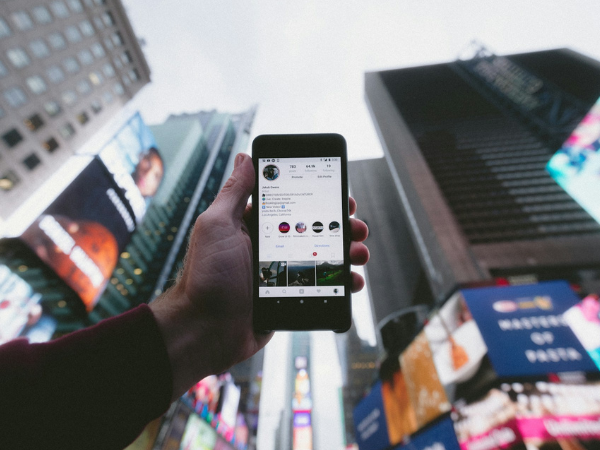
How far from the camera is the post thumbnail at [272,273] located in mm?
2463

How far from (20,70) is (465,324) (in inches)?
1673

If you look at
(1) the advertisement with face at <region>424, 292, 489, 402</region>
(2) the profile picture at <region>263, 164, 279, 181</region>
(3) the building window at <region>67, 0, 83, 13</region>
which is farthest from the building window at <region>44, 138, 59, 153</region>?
(1) the advertisement with face at <region>424, 292, 489, 402</region>

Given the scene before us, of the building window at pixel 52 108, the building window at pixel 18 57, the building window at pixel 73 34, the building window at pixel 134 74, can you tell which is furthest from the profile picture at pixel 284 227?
the building window at pixel 134 74

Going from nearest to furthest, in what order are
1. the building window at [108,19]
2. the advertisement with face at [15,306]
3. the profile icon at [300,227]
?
the profile icon at [300,227], the advertisement with face at [15,306], the building window at [108,19]

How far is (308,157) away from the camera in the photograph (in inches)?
110

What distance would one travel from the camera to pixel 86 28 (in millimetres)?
32594

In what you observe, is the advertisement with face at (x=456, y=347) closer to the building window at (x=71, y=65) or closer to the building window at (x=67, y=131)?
the building window at (x=67, y=131)

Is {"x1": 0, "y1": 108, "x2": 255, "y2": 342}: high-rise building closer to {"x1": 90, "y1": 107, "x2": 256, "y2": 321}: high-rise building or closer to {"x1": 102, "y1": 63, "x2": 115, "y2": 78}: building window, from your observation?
{"x1": 90, "y1": 107, "x2": 256, "y2": 321}: high-rise building

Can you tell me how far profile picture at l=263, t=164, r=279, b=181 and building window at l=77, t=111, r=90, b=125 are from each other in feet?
143

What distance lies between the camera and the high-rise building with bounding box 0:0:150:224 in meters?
23.5

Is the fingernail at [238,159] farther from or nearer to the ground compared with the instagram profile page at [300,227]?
farther from the ground

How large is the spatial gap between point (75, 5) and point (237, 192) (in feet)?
158

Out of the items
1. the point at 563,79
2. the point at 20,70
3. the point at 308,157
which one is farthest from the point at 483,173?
the point at 20,70

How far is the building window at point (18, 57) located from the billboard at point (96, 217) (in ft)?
35.3
